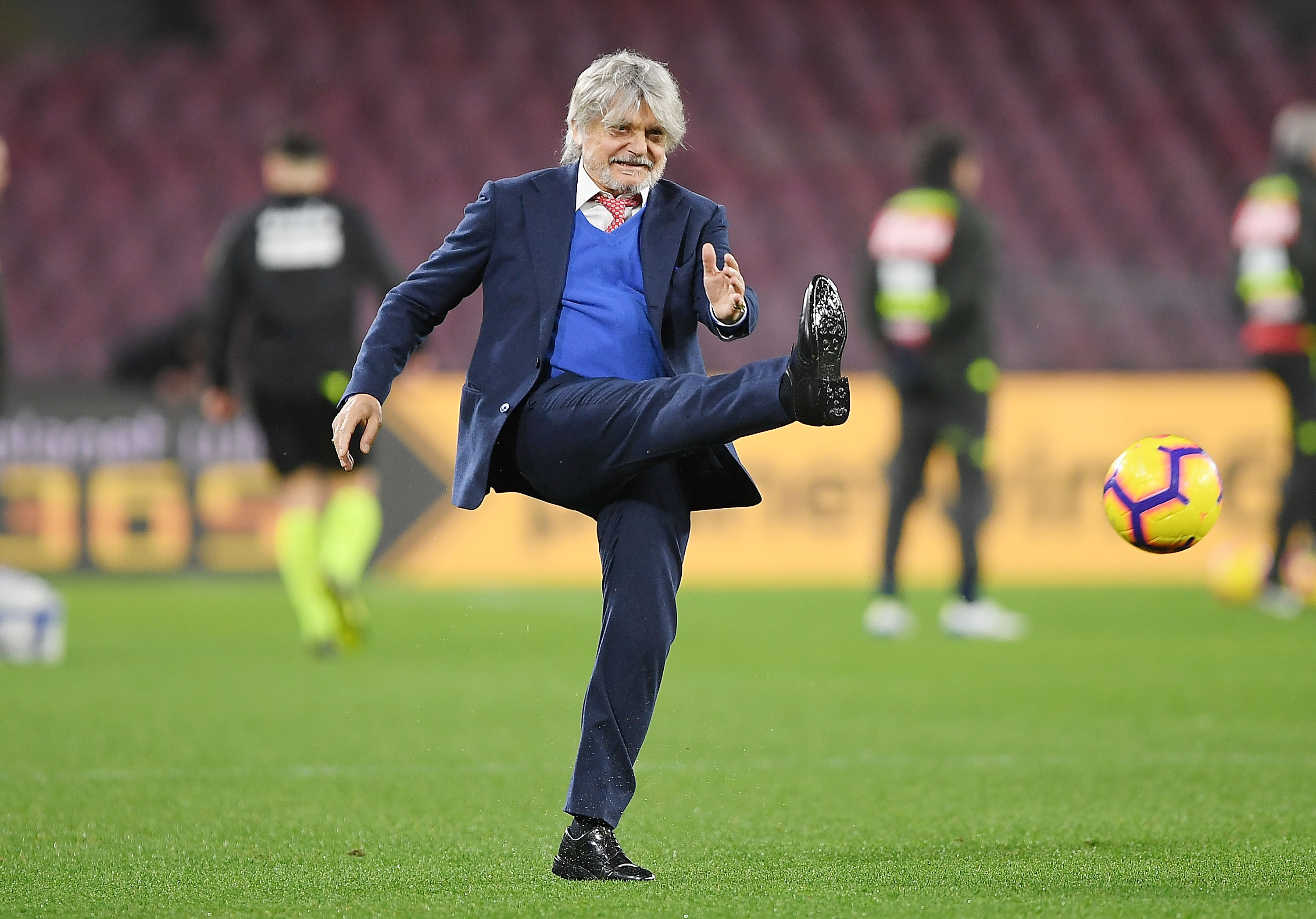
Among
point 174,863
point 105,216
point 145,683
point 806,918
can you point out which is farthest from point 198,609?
point 806,918

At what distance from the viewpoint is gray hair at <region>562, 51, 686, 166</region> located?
3162 mm

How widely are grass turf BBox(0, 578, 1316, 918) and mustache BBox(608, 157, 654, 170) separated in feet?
4.15

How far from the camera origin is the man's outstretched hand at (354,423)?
10.2ft

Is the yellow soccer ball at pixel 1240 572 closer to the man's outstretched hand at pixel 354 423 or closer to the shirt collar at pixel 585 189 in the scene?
the shirt collar at pixel 585 189

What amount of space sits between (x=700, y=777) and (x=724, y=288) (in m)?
1.61

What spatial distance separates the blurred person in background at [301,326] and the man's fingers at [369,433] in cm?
408

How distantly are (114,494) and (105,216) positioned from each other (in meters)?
3.43

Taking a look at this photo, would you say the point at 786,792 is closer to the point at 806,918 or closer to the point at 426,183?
the point at 806,918

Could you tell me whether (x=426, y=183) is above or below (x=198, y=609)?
above

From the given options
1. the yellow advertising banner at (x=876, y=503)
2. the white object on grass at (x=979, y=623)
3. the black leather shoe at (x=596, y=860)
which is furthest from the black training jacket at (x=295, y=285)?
the black leather shoe at (x=596, y=860)

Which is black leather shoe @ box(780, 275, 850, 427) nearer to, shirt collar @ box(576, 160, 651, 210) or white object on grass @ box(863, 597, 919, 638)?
shirt collar @ box(576, 160, 651, 210)

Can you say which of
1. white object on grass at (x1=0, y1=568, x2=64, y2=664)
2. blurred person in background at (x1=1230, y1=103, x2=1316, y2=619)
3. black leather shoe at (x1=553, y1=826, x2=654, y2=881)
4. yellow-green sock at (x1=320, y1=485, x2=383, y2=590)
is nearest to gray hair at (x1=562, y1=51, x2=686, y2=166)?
black leather shoe at (x1=553, y1=826, x2=654, y2=881)

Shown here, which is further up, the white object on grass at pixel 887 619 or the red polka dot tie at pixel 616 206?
the red polka dot tie at pixel 616 206

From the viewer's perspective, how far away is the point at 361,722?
17.1 ft
